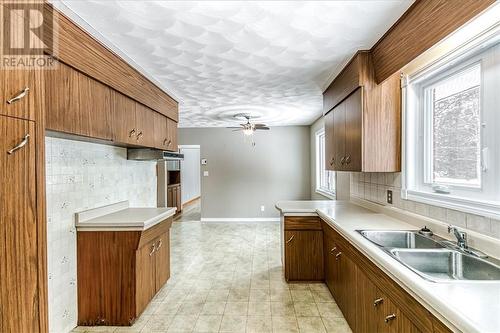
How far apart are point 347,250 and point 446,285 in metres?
1.07

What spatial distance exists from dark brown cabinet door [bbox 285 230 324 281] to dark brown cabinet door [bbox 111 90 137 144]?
76.7 inches

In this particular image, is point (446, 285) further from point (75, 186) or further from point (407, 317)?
point (75, 186)

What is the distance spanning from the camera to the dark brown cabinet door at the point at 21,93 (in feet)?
3.35

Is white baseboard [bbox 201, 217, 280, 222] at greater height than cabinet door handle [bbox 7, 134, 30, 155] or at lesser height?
lesser

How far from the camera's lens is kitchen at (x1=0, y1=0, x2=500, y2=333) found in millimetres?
1135

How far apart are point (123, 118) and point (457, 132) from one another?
2664mm

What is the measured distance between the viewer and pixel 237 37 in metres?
2.09

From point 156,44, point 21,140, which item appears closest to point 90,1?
point 156,44

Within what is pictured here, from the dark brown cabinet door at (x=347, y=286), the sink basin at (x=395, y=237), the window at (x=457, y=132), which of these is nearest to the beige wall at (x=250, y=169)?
the dark brown cabinet door at (x=347, y=286)

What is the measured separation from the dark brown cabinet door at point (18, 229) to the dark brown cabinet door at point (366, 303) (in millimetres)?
1736

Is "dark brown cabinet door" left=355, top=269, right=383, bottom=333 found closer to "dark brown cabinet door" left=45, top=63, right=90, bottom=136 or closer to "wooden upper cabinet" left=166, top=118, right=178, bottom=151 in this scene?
"dark brown cabinet door" left=45, top=63, right=90, bottom=136

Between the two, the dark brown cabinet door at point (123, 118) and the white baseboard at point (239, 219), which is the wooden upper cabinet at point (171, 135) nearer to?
the dark brown cabinet door at point (123, 118)

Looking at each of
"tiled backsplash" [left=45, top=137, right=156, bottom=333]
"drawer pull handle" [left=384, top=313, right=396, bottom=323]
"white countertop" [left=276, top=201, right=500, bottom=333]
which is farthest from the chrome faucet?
"tiled backsplash" [left=45, top=137, right=156, bottom=333]

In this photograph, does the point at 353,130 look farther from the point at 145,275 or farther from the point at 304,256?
the point at 145,275
